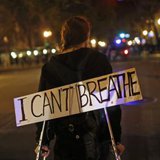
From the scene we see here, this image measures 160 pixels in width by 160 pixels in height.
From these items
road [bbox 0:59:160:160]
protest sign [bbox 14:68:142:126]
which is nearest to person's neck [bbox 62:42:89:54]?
protest sign [bbox 14:68:142:126]

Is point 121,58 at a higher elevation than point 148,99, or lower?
higher

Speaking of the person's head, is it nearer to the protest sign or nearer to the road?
the protest sign

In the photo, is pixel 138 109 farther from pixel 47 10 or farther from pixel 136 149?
pixel 47 10

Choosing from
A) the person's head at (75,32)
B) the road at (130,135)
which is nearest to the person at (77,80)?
the person's head at (75,32)

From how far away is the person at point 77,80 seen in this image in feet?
12.2

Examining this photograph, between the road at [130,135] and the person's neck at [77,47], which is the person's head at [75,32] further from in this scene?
the road at [130,135]

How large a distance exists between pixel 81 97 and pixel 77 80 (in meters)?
0.20

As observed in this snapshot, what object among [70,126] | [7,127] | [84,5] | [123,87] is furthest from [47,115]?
[84,5]

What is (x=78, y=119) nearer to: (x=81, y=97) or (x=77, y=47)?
(x=81, y=97)

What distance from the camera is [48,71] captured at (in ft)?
12.6

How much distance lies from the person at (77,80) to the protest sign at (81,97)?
46mm

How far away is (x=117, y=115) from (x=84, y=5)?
4405 cm

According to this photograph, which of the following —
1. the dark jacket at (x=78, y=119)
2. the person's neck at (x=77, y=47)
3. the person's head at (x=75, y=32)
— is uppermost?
the person's head at (x=75, y=32)

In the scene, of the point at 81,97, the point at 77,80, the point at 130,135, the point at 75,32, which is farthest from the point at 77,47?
the point at 130,135
